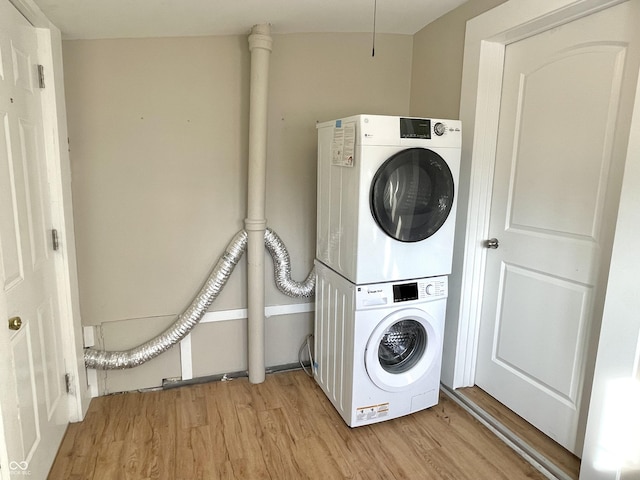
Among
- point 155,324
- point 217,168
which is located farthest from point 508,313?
point 155,324

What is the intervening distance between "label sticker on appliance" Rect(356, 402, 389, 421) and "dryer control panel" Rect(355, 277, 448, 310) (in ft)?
1.89

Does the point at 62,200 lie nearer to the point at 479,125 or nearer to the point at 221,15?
the point at 221,15

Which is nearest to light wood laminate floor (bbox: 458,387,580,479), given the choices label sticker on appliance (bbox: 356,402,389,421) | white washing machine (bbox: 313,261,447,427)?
white washing machine (bbox: 313,261,447,427)

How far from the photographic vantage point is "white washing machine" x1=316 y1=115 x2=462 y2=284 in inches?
78.7

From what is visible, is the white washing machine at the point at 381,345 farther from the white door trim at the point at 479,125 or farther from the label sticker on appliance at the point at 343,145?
the label sticker on appliance at the point at 343,145

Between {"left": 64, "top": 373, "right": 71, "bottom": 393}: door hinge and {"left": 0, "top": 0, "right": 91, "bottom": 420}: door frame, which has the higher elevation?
{"left": 0, "top": 0, "right": 91, "bottom": 420}: door frame

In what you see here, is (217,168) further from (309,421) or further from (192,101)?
(309,421)

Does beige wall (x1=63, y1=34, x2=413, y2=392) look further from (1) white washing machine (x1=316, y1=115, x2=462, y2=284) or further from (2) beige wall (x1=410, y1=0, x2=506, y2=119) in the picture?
(1) white washing machine (x1=316, y1=115, x2=462, y2=284)

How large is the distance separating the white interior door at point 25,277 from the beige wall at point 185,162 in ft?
1.25

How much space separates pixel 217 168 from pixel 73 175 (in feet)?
2.62

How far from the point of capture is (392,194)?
2053 mm

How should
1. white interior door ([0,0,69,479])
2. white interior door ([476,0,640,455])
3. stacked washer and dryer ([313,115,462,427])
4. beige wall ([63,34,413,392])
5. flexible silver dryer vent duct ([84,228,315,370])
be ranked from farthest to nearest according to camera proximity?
flexible silver dryer vent duct ([84,228,315,370]) < beige wall ([63,34,413,392]) < stacked washer and dryer ([313,115,462,427]) < white interior door ([476,0,640,455]) < white interior door ([0,0,69,479])

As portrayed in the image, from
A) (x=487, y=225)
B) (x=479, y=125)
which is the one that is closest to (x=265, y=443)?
(x=487, y=225)

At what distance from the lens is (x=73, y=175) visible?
232 cm
